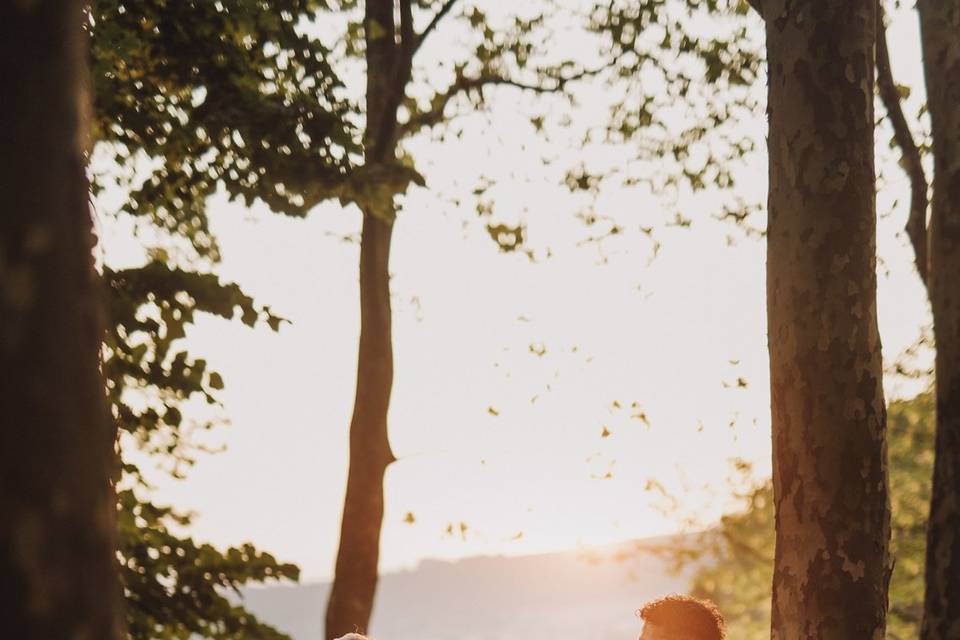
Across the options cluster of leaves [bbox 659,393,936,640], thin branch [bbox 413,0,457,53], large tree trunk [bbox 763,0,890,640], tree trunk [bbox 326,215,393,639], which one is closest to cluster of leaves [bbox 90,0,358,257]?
large tree trunk [bbox 763,0,890,640]

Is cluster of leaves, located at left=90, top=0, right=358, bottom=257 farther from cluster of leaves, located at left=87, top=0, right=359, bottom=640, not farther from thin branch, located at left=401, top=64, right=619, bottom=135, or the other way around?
thin branch, located at left=401, top=64, right=619, bottom=135

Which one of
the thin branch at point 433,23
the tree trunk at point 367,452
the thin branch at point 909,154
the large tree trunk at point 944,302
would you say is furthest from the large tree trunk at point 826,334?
the thin branch at point 433,23

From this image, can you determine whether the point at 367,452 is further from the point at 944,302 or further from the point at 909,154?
the point at 909,154

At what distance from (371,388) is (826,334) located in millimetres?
7311

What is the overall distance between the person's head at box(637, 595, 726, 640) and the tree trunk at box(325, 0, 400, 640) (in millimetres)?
4961

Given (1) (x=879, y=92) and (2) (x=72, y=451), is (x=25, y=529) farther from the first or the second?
(1) (x=879, y=92)

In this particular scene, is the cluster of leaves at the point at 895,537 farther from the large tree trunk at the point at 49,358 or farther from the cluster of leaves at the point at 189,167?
the large tree trunk at the point at 49,358

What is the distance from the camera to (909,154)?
44.1ft

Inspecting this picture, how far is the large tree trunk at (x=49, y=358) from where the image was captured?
1.55 m

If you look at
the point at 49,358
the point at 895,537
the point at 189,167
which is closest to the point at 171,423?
the point at 189,167

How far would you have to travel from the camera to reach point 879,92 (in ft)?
43.8

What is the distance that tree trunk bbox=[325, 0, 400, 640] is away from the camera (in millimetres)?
11352

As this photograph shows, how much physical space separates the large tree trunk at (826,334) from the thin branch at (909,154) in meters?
7.19

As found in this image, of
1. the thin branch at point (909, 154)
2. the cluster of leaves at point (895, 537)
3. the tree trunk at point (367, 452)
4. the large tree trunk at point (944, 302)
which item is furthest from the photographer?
the cluster of leaves at point (895, 537)
